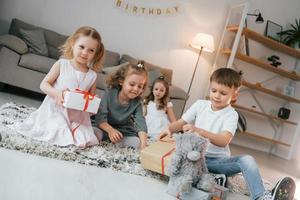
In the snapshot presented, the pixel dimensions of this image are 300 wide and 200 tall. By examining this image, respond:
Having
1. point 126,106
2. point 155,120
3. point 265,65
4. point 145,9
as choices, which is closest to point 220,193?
point 126,106

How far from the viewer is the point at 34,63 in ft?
9.39

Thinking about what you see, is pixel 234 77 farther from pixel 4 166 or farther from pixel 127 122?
pixel 4 166

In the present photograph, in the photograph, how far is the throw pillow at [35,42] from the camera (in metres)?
3.14

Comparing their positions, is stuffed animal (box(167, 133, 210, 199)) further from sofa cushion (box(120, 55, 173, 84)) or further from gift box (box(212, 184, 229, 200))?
sofa cushion (box(120, 55, 173, 84))

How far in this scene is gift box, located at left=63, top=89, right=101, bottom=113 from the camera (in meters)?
1.51

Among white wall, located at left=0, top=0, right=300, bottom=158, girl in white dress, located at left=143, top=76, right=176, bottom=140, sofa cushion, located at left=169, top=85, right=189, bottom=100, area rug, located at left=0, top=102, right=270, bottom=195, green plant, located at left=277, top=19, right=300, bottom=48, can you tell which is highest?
green plant, located at left=277, top=19, right=300, bottom=48

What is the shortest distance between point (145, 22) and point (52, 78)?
2569mm

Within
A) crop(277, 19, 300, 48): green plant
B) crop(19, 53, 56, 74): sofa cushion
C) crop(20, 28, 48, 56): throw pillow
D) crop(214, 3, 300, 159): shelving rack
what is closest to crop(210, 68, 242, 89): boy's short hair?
crop(19, 53, 56, 74): sofa cushion

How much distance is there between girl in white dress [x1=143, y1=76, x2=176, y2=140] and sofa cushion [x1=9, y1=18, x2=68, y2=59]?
127 cm

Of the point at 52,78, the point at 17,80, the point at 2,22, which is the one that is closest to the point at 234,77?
the point at 52,78

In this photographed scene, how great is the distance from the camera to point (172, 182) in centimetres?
133

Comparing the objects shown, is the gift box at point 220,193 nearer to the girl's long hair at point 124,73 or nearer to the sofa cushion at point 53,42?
the girl's long hair at point 124,73

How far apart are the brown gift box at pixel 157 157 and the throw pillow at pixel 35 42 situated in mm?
2056

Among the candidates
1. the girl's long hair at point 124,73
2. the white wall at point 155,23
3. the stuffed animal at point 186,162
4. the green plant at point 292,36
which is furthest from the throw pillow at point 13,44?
the green plant at point 292,36
